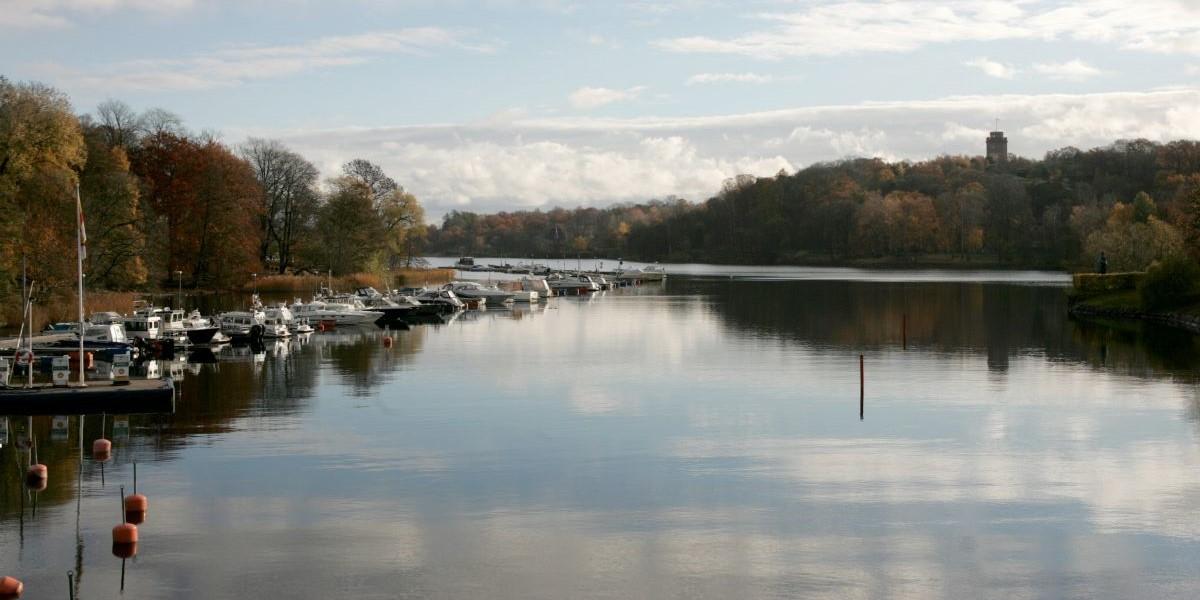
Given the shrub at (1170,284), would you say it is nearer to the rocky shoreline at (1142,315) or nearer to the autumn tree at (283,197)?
the rocky shoreline at (1142,315)

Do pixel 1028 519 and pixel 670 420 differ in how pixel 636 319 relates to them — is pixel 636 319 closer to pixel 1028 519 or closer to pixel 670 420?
pixel 670 420

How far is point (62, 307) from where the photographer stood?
239 feet

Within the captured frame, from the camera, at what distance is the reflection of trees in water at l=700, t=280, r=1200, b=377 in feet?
211

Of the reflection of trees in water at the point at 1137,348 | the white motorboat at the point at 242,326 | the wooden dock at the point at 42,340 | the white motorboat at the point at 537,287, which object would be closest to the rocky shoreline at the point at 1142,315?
the reflection of trees in water at the point at 1137,348

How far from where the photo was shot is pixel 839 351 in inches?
2554

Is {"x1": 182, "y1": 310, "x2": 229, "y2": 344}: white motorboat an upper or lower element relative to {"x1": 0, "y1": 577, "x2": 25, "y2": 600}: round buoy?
upper

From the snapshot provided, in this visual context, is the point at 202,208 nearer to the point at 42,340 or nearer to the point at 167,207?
the point at 167,207

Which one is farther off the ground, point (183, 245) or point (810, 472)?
point (183, 245)

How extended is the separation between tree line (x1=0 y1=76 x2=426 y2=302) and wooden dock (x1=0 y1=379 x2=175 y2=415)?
23.2 metres

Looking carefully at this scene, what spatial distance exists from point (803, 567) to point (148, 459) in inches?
743

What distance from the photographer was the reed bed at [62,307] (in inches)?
2704

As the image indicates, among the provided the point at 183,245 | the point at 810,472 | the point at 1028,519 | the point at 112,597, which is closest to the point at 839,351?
the point at 810,472

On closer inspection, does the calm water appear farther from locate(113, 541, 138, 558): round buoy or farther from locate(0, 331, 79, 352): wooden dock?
locate(0, 331, 79, 352): wooden dock

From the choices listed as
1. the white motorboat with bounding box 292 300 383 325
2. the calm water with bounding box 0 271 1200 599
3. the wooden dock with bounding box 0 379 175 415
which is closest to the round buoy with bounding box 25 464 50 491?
the calm water with bounding box 0 271 1200 599
